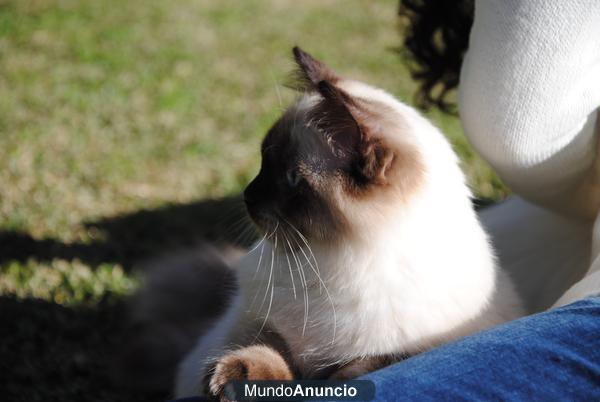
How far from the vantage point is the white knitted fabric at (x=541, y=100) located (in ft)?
5.13

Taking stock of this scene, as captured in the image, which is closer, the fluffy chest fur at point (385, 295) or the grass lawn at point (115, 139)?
the fluffy chest fur at point (385, 295)

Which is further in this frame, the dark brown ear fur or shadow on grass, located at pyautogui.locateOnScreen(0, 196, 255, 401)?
shadow on grass, located at pyautogui.locateOnScreen(0, 196, 255, 401)

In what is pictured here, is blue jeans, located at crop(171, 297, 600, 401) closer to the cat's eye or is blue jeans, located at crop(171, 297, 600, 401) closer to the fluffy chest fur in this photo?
the fluffy chest fur

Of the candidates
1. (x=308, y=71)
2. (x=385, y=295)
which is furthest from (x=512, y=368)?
(x=308, y=71)

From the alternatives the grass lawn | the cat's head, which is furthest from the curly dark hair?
the cat's head

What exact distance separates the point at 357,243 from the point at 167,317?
92 centimetres

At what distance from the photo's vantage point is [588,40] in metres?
1.57

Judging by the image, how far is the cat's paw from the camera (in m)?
1.42

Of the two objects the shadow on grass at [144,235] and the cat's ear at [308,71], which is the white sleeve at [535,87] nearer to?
the cat's ear at [308,71]

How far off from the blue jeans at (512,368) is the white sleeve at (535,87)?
486 mm

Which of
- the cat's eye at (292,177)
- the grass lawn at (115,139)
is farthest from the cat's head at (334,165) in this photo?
the grass lawn at (115,139)

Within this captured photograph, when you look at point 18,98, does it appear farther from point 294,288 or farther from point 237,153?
point 294,288

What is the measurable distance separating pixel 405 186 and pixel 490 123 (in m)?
0.38

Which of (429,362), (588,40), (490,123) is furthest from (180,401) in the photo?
(588,40)
